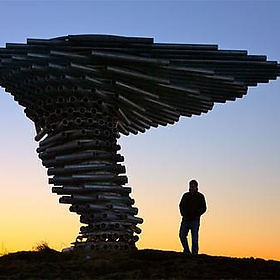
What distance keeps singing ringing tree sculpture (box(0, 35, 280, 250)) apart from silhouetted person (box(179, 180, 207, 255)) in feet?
4.42

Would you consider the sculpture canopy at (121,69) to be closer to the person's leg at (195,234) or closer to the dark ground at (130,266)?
the person's leg at (195,234)

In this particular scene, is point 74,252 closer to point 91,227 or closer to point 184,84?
point 91,227

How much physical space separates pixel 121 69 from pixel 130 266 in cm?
504

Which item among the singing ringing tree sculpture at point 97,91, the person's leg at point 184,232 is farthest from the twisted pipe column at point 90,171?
the person's leg at point 184,232

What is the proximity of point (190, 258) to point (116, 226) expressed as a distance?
2571 millimetres

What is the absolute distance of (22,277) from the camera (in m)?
13.3

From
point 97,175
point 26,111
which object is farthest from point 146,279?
point 26,111

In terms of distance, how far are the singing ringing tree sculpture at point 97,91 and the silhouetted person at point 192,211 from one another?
135 centimetres

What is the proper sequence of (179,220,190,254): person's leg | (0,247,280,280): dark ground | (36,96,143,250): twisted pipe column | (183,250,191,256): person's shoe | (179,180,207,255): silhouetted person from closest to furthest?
(0,247,280,280): dark ground, (183,250,191,256): person's shoe, (179,180,207,255): silhouetted person, (179,220,190,254): person's leg, (36,96,143,250): twisted pipe column

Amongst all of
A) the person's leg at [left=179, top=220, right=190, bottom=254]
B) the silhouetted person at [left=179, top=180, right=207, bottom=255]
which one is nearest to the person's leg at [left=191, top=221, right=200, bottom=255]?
the silhouetted person at [left=179, top=180, right=207, bottom=255]

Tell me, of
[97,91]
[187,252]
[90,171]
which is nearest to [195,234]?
[187,252]

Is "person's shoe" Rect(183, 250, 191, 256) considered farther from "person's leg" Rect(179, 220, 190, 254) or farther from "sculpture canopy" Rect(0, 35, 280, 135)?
"sculpture canopy" Rect(0, 35, 280, 135)

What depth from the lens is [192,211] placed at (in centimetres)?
1595

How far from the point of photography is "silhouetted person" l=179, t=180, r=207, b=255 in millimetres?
15945
